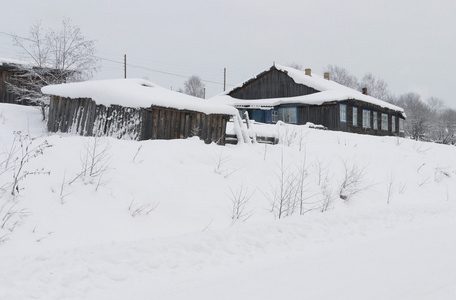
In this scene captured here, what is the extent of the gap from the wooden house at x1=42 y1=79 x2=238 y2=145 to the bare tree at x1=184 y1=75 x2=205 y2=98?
6345 centimetres

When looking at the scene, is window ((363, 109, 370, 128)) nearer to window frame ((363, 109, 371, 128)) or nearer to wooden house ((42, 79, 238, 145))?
window frame ((363, 109, 371, 128))

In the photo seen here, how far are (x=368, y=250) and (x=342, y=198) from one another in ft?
10.9

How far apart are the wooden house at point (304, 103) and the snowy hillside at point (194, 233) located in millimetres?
16443

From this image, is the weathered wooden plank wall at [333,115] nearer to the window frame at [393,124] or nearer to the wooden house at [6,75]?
the window frame at [393,124]

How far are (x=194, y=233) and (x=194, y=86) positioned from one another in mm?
72842

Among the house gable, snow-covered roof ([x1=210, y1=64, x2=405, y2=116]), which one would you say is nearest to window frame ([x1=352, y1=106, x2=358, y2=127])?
snow-covered roof ([x1=210, y1=64, x2=405, y2=116])

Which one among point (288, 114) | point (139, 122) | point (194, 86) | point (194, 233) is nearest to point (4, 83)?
point (139, 122)

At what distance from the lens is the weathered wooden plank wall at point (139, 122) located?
8695 mm

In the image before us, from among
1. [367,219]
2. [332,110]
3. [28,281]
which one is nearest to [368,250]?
[367,219]

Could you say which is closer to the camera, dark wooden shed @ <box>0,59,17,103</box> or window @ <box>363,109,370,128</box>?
dark wooden shed @ <box>0,59,17,103</box>

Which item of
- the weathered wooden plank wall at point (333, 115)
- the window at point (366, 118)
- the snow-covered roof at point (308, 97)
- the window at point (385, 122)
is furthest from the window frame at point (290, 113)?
the window at point (385, 122)

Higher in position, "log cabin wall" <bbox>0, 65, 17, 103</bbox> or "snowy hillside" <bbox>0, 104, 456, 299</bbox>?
"log cabin wall" <bbox>0, 65, 17, 103</bbox>

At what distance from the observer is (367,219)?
587cm

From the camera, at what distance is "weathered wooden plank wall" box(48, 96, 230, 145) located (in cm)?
870
